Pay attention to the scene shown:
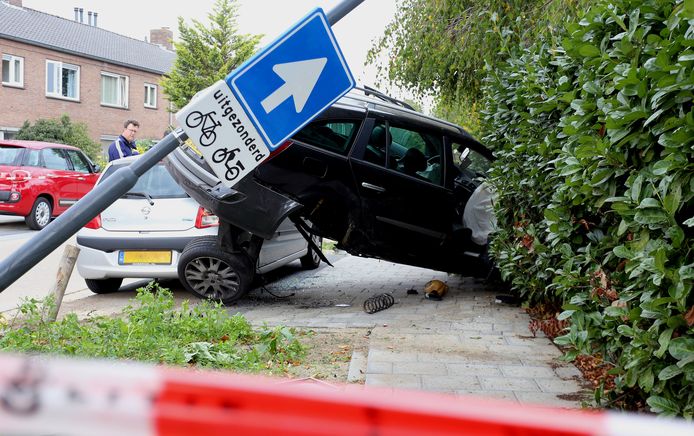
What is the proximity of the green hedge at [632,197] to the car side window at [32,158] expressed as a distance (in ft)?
48.2

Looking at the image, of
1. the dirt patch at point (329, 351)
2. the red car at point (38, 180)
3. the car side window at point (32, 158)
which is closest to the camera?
the dirt patch at point (329, 351)

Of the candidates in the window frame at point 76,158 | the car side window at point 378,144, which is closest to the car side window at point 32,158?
the window frame at point 76,158

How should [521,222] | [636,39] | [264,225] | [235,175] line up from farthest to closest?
[264,225] < [521,222] < [235,175] < [636,39]

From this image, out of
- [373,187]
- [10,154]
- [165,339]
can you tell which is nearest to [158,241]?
[373,187]

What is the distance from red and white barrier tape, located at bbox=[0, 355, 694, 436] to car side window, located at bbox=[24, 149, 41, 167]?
17.6m

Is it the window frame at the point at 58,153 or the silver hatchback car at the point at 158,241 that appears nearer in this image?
the silver hatchback car at the point at 158,241

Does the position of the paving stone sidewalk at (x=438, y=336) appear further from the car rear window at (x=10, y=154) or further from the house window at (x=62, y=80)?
the house window at (x=62, y=80)

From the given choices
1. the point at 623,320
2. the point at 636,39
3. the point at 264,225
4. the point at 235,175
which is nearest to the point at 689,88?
the point at 636,39

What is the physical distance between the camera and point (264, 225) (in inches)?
292

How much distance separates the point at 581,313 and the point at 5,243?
12.6 m

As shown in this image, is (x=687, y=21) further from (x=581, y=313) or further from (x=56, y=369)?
(x=56, y=369)

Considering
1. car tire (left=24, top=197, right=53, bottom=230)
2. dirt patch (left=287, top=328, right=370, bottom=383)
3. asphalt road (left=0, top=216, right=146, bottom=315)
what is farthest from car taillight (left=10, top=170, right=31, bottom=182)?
dirt patch (left=287, top=328, right=370, bottom=383)

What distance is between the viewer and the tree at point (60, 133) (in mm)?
31345

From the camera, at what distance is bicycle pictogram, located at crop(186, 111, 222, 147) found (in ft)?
11.9
